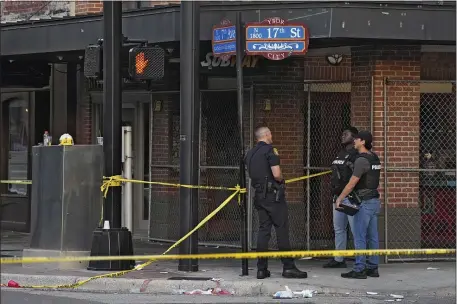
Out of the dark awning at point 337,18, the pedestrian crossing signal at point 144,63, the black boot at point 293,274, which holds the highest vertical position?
the dark awning at point 337,18

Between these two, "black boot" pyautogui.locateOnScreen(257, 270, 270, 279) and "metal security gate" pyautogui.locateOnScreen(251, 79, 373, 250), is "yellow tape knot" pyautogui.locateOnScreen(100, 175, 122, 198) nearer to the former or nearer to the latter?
"black boot" pyautogui.locateOnScreen(257, 270, 270, 279)

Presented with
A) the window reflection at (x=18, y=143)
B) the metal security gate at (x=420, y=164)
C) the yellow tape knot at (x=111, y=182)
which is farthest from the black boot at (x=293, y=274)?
the window reflection at (x=18, y=143)

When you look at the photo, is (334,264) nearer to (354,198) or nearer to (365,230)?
(365,230)

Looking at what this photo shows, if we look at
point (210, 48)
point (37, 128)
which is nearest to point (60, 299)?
point (210, 48)

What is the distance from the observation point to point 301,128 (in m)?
13.2

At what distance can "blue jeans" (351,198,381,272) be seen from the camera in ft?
34.4

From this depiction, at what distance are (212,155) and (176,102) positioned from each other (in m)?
1.22

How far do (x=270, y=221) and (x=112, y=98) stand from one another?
2742mm

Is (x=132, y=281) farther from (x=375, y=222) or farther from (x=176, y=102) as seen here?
(x=176, y=102)

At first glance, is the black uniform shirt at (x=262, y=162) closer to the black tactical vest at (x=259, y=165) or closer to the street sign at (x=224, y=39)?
the black tactical vest at (x=259, y=165)

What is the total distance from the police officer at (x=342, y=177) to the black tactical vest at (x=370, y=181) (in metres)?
0.35

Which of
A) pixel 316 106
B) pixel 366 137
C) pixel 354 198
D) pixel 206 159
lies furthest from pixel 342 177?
pixel 206 159

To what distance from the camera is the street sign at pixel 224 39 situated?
1112cm

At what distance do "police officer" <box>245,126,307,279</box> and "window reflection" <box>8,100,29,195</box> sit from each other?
7.96 meters
